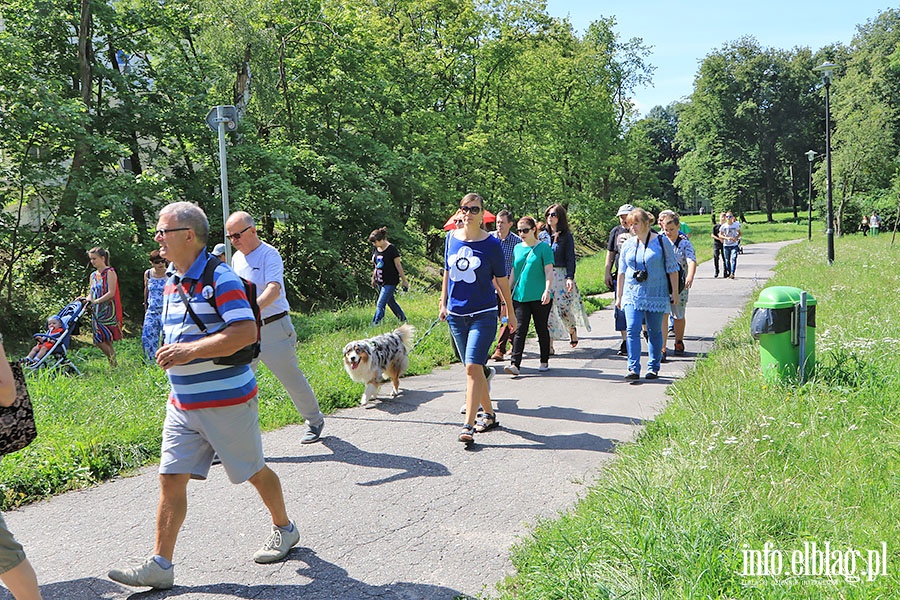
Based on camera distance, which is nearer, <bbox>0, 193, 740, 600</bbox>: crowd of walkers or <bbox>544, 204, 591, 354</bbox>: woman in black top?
<bbox>0, 193, 740, 600</bbox>: crowd of walkers

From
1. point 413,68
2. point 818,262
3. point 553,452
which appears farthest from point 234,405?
point 413,68

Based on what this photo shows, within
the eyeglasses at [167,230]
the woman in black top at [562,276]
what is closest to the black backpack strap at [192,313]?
the eyeglasses at [167,230]

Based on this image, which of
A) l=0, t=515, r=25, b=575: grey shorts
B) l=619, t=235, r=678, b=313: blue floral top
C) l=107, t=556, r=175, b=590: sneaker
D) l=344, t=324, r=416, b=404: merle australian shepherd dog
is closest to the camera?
l=0, t=515, r=25, b=575: grey shorts

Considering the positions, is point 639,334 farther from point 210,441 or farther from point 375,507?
point 210,441

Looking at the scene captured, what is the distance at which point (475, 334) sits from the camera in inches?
246

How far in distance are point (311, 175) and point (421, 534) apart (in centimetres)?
1855

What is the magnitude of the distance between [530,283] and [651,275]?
4.85ft

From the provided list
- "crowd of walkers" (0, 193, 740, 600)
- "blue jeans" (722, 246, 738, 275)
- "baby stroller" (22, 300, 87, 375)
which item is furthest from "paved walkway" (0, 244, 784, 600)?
"blue jeans" (722, 246, 738, 275)

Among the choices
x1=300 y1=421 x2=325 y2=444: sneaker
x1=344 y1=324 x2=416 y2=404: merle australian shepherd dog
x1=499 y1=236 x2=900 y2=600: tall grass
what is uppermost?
x1=344 y1=324 x2=416 y2=404: merle australian shepherd dog

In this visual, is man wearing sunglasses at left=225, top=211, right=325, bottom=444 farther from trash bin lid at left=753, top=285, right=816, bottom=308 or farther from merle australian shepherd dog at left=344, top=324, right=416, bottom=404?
trash bin lid at left=753, top=285, right=816, bottom=308

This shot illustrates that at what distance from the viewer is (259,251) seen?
20.0 feet

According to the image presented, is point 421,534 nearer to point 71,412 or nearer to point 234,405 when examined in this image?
point 234,405

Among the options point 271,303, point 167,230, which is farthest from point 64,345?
point 167,230

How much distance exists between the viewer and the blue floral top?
27.3ft
